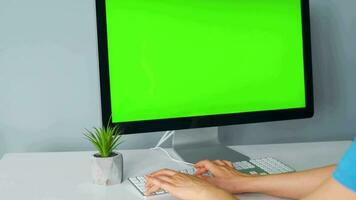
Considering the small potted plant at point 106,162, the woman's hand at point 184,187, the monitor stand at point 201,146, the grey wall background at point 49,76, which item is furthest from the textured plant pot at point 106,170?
the grey wall background at point 49,76

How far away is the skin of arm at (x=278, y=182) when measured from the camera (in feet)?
3.10

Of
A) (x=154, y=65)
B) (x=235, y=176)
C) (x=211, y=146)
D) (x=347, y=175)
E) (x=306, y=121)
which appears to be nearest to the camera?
(x=347, y=175)

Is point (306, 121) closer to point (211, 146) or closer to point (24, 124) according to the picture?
point (211, 146)

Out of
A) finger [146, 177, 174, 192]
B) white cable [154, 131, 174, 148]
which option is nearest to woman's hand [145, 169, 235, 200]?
finger [146, 177, 174, 192]

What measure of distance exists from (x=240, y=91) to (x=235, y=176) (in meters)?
0.28

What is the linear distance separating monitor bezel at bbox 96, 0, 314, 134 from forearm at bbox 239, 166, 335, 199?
0.79 ft

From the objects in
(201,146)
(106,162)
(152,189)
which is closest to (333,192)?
(152,189)

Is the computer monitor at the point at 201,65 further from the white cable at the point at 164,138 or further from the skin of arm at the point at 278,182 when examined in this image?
the skin of arm at the point at 278,182

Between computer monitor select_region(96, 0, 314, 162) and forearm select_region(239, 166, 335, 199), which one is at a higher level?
computer monitor select_region(96, 0, 314, 162)

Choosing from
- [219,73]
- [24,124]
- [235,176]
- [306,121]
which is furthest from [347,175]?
[24,124]

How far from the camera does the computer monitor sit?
3.50ft

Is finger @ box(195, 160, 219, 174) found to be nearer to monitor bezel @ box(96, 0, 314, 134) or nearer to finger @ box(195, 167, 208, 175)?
finger @ box(195, 167, 208, 175)

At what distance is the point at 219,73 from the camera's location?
1.16m

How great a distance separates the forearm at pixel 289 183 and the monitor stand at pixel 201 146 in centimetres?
23
